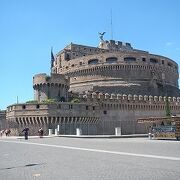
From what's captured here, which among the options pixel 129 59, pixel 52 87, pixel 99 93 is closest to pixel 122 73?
pixel 129 59

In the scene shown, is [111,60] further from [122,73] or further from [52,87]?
[52,87]

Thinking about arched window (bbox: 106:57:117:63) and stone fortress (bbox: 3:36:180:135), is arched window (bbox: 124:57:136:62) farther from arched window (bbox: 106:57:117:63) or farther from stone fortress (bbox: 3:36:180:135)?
arched window (bbox: 106:57:117:63)

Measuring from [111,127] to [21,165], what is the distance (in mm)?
39486

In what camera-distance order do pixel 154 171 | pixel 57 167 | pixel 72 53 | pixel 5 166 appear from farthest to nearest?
pixel 72 53
pixel 5 166
pixel 57 167
pixel 154 171

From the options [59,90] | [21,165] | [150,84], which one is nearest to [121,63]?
[150,84]

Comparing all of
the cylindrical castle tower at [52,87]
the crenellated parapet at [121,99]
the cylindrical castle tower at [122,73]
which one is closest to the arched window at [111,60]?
the cylindrical castle tower at [122,73]

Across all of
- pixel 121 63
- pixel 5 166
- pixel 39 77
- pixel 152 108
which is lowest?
pixel 5 166

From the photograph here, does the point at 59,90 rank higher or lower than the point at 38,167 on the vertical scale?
higher

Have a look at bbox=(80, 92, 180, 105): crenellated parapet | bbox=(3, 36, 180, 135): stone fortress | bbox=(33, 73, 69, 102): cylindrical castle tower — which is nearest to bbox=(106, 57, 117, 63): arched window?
bbox=(3, 36, 180, 135): stone fortress

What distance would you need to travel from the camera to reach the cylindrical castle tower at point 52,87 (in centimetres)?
5097

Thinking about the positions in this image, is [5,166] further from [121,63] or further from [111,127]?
[121,63]

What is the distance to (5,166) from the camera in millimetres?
10711

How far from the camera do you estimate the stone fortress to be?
44.5 meters

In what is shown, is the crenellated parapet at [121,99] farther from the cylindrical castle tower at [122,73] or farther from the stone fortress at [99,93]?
the cylindrical castle tower at [122,73]
